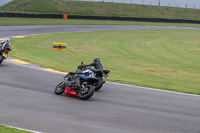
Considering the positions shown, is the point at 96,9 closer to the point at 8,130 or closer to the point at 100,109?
the point at 100,109

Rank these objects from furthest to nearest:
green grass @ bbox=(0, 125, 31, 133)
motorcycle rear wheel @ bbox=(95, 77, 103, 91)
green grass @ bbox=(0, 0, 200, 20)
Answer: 1. green grass @ bbox=(0, 0, 200, 20)
2. motorcycle rear wheel @ bbox=(95, 77, 103, 91)
3. green grass @ bbox=(0, 125, 31, 133)

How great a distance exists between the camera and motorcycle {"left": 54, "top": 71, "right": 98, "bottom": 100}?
11.1 m

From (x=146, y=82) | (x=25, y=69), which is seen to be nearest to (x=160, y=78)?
(x=146, y=82)

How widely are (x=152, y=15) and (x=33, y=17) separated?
30508mm

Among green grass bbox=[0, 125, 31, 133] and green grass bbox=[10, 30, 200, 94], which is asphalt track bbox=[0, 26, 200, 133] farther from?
green grass bbox=[10, 30, 200, 94]

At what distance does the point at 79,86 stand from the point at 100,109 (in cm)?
164

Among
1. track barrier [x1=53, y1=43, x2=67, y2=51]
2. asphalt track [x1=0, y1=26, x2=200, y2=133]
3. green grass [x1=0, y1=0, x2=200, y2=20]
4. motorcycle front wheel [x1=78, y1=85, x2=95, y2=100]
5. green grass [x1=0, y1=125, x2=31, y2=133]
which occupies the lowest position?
asphalt track [x1=0, y1=26, x2=200, y2=133]

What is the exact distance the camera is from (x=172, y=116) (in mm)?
9555

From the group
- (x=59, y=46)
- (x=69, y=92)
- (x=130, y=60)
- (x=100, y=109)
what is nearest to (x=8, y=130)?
(x=100, y=109)

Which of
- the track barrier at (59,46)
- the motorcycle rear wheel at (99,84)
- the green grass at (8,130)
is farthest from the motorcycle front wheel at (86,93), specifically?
the track barrier at (59,46)

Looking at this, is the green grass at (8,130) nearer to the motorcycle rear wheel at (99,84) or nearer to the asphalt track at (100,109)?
the asphalt track at (100,109)

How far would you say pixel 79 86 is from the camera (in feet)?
37.3

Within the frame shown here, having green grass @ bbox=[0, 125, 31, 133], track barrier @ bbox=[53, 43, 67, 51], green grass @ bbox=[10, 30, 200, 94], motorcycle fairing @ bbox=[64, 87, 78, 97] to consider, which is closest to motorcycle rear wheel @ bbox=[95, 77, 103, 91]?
motorcycle fairing @ bbox=[64, 87, 78, 97]

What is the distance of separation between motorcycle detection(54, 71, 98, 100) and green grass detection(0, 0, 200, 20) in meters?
54.8
